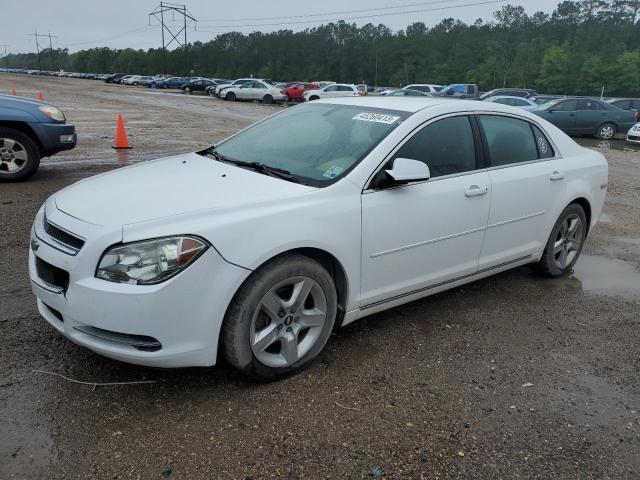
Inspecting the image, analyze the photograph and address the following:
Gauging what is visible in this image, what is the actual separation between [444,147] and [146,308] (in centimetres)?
233

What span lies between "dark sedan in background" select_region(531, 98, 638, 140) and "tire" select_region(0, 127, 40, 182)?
16.7 m

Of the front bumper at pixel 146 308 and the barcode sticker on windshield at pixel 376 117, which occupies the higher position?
the barcode sticker on windshield at pixel 376 117

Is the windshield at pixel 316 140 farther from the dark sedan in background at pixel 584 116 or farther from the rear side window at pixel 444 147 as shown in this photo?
the dark sedan in background at pixel 584 116

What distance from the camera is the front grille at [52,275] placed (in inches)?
111

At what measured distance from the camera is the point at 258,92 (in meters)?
37.2

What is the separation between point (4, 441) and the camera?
2.54 metres

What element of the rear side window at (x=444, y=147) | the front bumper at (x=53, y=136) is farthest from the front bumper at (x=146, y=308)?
the front bumper at (x=53, y=136)

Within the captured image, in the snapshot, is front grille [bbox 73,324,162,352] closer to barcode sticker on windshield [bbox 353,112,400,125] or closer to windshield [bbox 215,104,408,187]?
windshield [bbox 215,104,408,187]

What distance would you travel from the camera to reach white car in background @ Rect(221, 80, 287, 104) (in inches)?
1464

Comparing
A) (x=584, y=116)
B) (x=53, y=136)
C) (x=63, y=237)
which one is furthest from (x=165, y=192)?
(x=584, y=116)

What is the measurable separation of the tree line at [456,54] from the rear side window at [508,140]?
2730 inches

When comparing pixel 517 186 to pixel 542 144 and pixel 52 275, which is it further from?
pixel 52 275

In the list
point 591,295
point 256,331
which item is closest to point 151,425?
point 256,331

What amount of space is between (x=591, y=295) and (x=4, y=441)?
4380 mm
